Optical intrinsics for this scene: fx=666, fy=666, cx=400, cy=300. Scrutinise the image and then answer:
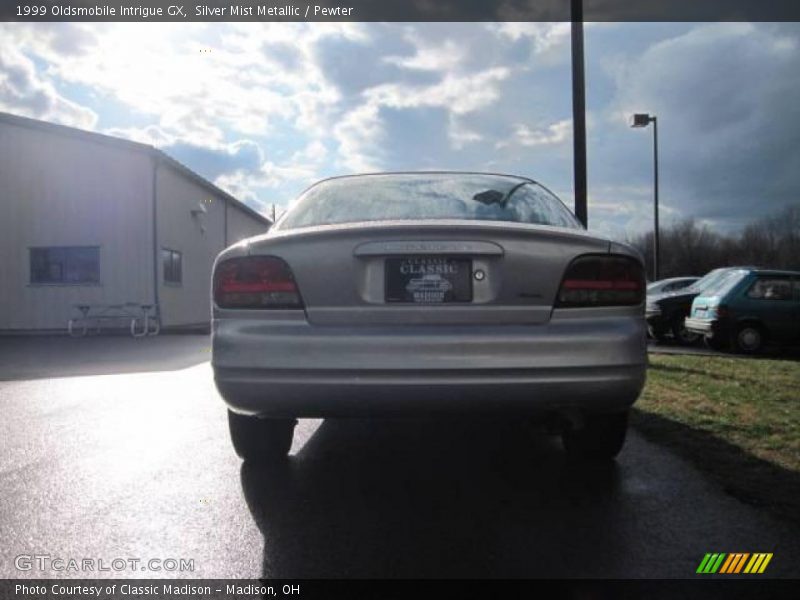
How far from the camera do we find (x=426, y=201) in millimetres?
3777

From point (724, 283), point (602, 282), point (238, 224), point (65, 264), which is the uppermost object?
point (238, 224)

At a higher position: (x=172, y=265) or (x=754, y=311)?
(x=172, y=265)

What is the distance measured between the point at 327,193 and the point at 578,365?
1950 millimetres

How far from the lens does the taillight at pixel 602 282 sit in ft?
9.70

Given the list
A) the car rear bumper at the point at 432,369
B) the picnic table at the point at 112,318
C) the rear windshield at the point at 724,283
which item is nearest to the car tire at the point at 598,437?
the car rear bumper at the point at 432,369

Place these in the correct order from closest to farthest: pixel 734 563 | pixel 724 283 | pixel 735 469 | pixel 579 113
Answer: pixel 734 563, pixel 735 469, pixel 579 113, pixel 724 283

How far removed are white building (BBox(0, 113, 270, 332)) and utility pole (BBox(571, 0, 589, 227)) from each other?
44.8 ft

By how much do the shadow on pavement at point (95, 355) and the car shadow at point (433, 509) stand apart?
586cm

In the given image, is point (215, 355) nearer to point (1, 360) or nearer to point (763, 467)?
point (763, 467)

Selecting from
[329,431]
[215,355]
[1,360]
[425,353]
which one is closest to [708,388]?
[329,431]

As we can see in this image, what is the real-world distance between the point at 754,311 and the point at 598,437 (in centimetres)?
876

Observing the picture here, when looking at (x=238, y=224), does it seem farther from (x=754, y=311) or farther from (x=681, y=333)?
(x=754, y=311)

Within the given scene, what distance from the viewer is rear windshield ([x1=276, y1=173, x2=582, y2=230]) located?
11.8ft

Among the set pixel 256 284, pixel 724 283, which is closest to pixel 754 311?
pixel 724 283
